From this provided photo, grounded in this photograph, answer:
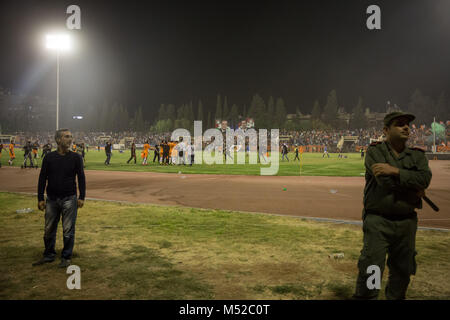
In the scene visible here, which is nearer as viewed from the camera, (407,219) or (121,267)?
(407,219)

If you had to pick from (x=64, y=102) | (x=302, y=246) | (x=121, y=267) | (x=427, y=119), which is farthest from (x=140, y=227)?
(x=64, y=102)

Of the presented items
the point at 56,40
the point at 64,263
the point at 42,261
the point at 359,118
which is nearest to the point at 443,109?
the point at 359,118

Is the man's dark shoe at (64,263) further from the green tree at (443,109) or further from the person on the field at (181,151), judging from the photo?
the green tree at (443,109)

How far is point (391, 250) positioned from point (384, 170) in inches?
38.7

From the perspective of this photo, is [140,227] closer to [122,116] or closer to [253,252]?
[253,252]

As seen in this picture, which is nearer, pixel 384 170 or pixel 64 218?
pixel 384 170

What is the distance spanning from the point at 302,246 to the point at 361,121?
326 feet

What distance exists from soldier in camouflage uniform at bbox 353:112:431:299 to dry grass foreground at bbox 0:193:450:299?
2.79 feet

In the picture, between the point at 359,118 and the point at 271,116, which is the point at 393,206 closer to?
the point at 359,118

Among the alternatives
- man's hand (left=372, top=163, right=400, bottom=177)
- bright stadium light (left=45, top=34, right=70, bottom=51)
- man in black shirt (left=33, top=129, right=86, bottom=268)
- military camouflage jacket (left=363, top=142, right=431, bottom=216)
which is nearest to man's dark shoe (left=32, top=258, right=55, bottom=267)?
man in black shirt (left=33, top=129, right=86, bottom=268)

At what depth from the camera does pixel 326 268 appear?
5.06 meters

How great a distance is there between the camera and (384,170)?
10.7ft

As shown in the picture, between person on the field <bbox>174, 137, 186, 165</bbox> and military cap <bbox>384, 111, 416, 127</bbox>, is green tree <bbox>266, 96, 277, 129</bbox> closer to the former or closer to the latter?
person on the field <bbox>174, 137, 186, 165</bbox>
